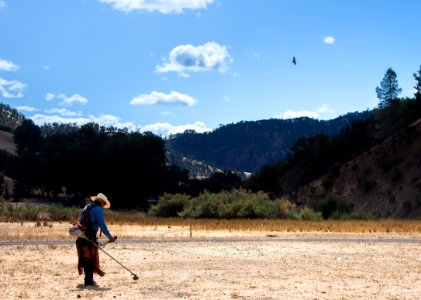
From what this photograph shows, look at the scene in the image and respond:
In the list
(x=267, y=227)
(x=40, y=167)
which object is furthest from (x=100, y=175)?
(x=267, y=227)

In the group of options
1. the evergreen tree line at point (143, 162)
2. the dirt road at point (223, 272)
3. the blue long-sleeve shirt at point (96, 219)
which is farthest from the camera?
the evergreen tree line at point (143, 162)

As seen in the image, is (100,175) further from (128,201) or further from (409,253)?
(409,253)

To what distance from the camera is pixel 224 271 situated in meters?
16.4

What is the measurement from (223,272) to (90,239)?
448cm

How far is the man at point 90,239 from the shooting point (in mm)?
13188

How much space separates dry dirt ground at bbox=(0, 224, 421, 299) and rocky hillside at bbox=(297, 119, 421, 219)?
5130cm

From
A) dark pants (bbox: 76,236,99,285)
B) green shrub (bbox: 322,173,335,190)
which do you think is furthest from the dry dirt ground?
green shrub (bbox: 322,173,335,190)

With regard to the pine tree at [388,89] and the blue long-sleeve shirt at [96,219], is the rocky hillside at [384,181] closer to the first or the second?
the pine tree at [388,89]

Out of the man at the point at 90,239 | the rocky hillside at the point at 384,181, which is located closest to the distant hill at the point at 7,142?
the rocky hillside at the point at 384,181

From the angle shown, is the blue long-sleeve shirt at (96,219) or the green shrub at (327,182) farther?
the green shrub at (327,182)

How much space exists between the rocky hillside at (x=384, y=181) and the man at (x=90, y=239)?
62301 mm

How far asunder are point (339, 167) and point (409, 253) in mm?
75576

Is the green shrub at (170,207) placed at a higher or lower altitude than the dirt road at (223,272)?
higher

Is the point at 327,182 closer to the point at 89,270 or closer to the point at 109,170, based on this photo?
the point at 109,170
